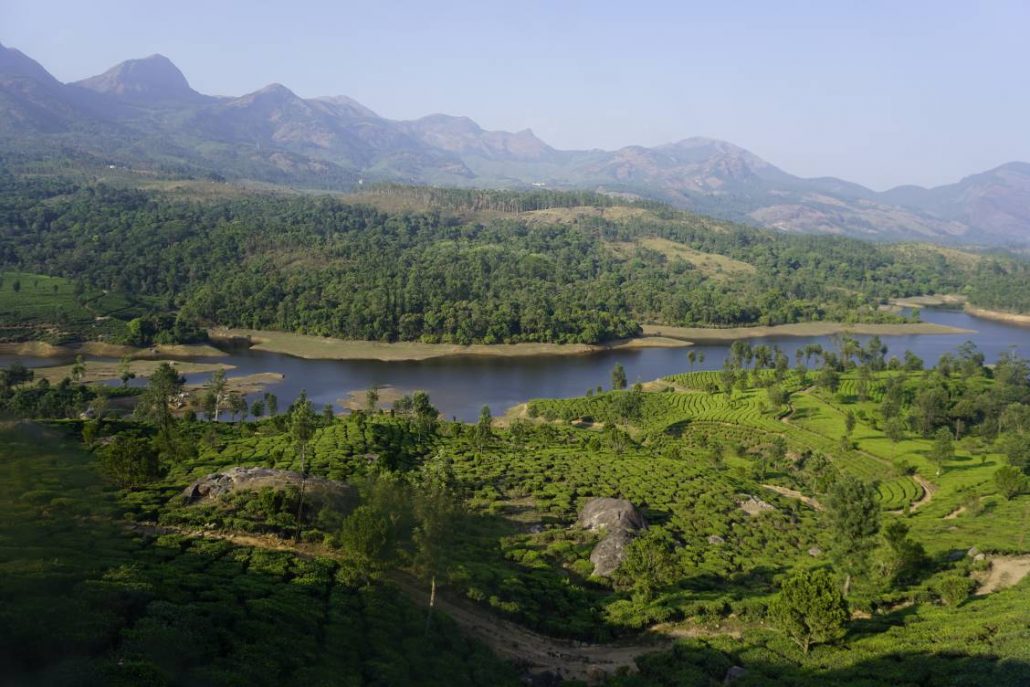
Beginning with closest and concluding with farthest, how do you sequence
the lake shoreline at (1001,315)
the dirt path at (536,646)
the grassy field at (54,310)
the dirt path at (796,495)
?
the dirt path at (536,646) < the dirt path at (796,495) < the grassy field at (54,310) < the lake shoreline at (1001,315)

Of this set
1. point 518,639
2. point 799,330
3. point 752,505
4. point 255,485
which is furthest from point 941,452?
point 799,330

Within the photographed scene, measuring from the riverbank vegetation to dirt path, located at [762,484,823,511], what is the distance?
14.8 inches

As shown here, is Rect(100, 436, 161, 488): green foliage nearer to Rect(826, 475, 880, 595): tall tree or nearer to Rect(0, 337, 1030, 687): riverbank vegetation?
Rect(0, 337, 1030, 687): riverbank vegetation

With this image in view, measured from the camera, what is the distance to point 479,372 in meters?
109

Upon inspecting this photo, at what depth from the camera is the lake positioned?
92.6m

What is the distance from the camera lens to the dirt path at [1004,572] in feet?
108

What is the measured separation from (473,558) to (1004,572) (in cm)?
2869

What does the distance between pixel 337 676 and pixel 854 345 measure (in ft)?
384

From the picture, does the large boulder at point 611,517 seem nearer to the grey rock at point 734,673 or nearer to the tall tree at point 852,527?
the tall tree at point 852,527

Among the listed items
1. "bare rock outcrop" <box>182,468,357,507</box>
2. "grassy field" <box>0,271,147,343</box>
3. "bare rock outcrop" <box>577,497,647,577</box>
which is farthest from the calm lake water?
"bare rock outcrop" <box>182,468,357,507</box>

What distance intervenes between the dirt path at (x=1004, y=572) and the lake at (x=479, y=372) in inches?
2335

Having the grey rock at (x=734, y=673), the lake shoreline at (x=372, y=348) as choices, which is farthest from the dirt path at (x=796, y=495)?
the lake shoreline at (x=372, y=348)

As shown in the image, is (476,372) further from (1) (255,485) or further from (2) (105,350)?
(1) (255,485)

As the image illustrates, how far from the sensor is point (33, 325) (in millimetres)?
109000
